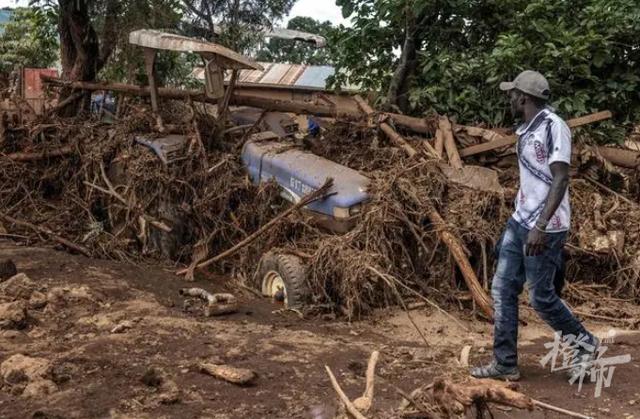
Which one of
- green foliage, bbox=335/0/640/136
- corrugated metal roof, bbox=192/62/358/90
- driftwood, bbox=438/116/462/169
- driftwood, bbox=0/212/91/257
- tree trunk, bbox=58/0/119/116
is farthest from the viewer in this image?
corrugated metal roof, bbox=192/62/358/90

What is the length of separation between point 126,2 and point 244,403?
8.17 m

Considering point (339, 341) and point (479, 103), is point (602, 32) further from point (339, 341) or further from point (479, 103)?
point (339, 341)

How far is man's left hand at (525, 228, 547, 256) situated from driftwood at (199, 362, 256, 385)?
5.74 feet

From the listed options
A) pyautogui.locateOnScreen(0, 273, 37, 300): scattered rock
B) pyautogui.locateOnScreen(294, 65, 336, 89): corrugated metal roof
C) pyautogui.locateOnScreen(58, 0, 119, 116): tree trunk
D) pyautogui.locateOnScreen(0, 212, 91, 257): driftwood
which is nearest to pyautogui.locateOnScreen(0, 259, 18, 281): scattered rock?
pyautogui.locateOnScreen(0, 273, 37, 300): scattered rock

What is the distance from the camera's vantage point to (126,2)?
34.4ft

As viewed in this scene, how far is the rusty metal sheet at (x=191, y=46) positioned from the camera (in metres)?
7.55

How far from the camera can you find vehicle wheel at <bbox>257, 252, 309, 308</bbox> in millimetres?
6043

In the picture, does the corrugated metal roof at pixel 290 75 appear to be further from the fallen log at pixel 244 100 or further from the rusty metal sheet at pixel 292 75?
the fallen log at pixel 244 100

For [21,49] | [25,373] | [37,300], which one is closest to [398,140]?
[37,300]

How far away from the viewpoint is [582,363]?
4.28 metres

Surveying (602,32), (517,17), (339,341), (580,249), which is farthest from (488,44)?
(339,341)

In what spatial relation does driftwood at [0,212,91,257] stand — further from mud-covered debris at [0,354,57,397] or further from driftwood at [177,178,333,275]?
mud-covered debris at [0,354,57,397]

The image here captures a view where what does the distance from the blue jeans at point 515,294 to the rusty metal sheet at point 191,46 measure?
425 centimetres

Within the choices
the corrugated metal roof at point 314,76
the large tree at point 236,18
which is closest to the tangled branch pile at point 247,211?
the large tree at point 236,18
